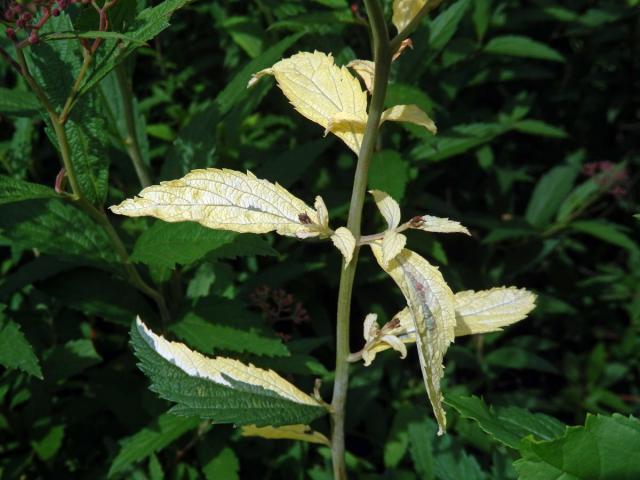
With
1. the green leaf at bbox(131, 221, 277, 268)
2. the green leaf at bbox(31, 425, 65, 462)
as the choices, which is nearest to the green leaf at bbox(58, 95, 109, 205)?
the green leaf at bbox(131, 221, 277, 268)

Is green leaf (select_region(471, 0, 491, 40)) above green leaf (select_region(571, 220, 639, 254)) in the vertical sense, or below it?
above

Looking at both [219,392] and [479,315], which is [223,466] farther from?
→ [479,315]

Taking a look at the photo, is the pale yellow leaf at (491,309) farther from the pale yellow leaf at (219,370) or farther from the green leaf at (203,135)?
the green leaf at (203,135)

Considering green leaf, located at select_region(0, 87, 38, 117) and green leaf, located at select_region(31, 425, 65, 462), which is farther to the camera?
green leaf, located at select_region(31, 425, 65, 462)

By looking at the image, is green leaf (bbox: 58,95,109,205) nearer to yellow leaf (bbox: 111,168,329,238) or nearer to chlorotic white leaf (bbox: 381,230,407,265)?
yellow leaf (bbox: 111,168,329,238)

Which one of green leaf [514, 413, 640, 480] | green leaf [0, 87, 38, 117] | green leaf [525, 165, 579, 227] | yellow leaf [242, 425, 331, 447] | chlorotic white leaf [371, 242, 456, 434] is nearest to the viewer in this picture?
green leaf [514, 413, 640, 480]

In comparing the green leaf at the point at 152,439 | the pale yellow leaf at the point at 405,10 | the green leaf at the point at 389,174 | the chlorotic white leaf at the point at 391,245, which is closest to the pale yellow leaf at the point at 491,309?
the chlorotic white leaf at the point at 391,245

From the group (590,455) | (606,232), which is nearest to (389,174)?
(606,232)
